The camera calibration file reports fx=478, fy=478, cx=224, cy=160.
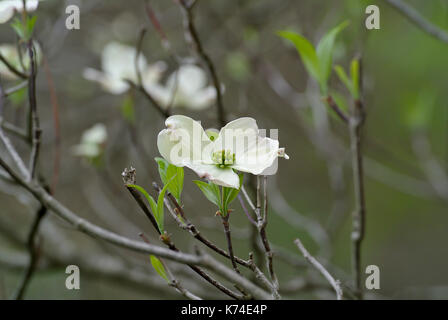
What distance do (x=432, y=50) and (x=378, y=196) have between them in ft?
2.38

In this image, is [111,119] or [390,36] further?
[390,36]

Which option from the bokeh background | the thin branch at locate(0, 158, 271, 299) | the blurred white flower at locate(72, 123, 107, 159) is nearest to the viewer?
the thin branch at locate(0, 158, 271, 299)

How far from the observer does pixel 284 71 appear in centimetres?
229

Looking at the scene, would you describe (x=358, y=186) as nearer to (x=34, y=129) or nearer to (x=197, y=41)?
(x=197, y=41)

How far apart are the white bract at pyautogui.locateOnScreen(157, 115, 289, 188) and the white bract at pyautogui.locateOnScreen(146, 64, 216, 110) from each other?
0.39 metres

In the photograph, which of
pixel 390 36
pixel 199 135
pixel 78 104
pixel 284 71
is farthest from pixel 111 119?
pixel 199 135

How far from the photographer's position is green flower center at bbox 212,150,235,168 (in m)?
0.44

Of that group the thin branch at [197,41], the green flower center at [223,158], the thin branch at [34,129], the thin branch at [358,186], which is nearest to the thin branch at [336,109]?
the thin branch at [358,186]

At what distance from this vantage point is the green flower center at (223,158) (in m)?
0.44

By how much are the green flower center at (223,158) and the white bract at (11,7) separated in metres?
0.29

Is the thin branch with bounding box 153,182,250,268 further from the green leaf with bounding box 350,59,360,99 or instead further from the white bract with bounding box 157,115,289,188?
the green leaf with bounding box 350,59,360,99

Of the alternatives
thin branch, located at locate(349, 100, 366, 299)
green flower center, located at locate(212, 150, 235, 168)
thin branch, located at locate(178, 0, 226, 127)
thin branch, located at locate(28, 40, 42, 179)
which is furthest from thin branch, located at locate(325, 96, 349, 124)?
thin branch, located at locate(28, 40, 42, 179)

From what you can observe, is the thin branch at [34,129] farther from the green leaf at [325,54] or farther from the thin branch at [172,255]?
the green leaf at [325,54]
